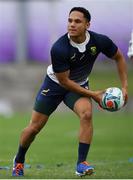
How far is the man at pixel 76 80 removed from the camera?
12094mm

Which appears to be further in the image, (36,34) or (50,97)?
(36,34)

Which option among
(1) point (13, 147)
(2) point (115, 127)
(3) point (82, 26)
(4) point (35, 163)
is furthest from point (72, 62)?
(2) point (115, 127)

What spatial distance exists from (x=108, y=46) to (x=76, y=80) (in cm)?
65

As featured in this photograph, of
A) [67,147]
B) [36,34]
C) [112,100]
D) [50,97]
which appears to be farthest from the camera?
[36,34]

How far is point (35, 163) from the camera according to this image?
1502 centimetres

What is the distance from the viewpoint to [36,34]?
31.6 m

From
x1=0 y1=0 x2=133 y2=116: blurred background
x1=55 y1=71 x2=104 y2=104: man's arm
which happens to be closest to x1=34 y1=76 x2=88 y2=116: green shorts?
x1=55 y1=71 x2=104 y2=104: man's arm

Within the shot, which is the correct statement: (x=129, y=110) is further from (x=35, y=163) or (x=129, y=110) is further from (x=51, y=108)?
(x=51, y=108)

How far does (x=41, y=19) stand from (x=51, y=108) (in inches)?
762

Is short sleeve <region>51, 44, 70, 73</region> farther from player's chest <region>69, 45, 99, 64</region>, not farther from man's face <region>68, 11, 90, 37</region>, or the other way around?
man's face <region>68, 11, 90, 37</region>

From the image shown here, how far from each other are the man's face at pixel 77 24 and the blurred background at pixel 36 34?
18.5m

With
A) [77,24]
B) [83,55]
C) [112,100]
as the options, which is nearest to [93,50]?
[83,55]

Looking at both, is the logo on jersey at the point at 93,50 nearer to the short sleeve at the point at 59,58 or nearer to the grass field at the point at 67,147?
the short sleeve at the point at 59,58

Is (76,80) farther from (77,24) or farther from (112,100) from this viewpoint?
(77,24)
